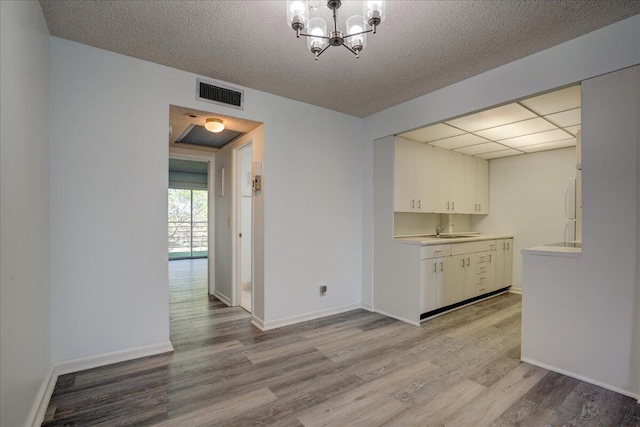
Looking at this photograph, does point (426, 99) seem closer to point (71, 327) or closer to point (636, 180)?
point (636, 180)

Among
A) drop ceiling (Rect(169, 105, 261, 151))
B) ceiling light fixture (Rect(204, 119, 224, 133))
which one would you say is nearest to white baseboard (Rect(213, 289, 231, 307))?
drop ceiling (Rect(169, 105, 261, 151))

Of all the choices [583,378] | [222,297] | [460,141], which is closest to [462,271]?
[460,141]

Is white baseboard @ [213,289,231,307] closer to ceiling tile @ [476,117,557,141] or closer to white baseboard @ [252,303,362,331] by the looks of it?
white baseboard @ [252,303,362,331]

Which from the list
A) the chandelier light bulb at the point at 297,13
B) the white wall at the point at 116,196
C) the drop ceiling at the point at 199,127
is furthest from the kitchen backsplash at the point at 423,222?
the chandelier light bulb at the point at 297,13

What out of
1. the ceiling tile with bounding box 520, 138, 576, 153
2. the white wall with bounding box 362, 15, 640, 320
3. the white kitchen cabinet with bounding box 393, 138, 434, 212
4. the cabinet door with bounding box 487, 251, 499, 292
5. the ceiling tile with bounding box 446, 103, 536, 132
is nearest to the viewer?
the white wall with bounding box 362, 15, 640, 320

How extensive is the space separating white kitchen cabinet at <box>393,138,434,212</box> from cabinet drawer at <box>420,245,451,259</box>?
1.95 feet

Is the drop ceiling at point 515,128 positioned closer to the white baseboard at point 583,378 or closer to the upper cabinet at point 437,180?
the upper cabinet at point 437,180

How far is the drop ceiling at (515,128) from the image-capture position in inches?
114

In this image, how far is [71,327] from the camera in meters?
2.37

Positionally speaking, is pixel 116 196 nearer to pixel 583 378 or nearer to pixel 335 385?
pixel 335 385

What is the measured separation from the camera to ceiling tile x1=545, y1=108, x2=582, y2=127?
3117 mm

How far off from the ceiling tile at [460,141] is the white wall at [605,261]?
171cm

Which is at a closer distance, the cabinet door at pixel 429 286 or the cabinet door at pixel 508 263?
the cabinet door at pixel 429 286

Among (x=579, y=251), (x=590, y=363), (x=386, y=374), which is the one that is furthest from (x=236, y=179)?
(x=590, y=363)
